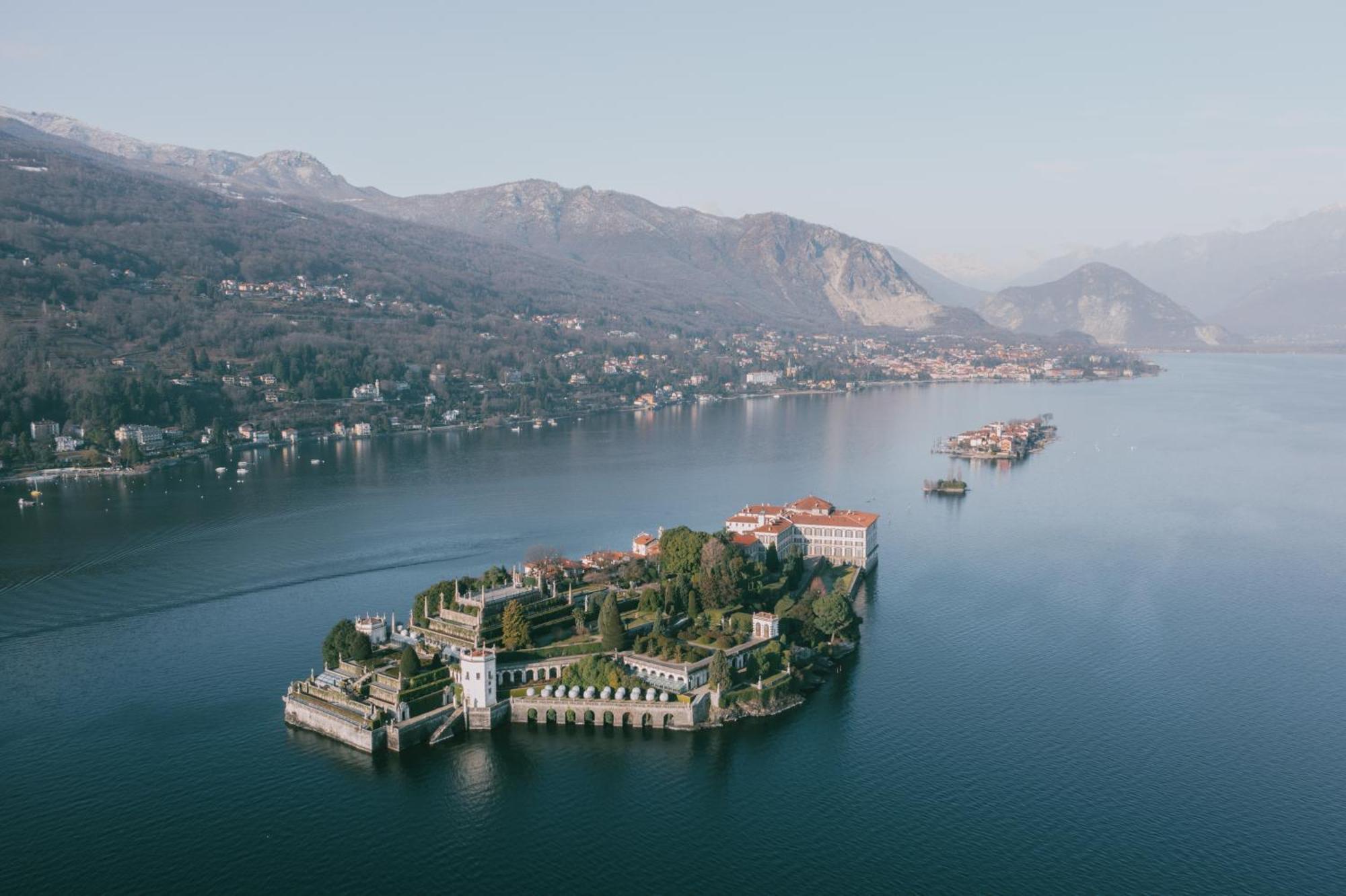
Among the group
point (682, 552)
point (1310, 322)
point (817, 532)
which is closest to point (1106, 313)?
point (1310, 322)

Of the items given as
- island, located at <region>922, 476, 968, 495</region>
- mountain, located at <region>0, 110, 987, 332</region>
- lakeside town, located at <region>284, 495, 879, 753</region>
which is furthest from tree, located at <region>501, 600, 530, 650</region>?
mountain, located at <region>0, 110, 987, 332</region>

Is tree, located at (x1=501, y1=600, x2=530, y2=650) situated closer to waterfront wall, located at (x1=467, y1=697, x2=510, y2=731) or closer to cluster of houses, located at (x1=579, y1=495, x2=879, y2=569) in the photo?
waterfront wall, located at (x1=467, y1=697, x2=510, y2=731)

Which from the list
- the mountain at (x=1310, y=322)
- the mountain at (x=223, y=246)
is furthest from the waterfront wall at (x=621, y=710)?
the mountain at (x=1310, y=322)

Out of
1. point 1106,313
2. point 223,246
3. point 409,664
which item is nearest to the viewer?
point 409,664

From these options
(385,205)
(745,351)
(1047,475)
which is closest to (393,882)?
(1047,475)

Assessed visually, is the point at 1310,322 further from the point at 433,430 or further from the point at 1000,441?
the point at 433,430

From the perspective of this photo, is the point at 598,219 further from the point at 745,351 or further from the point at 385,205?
the point at 745,351
